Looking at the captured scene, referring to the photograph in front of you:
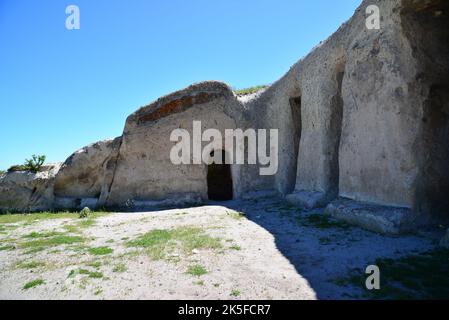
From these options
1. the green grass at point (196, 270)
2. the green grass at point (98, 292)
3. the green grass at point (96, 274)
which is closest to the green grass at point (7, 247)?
the green grass at point (96, 274)

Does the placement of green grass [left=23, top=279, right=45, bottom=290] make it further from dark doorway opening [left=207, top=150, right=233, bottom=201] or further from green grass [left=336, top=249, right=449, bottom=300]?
dark doorway opening [left=207, top=150, right=233, bottom=201]

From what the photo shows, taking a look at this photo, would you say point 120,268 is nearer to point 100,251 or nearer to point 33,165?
point 100,251

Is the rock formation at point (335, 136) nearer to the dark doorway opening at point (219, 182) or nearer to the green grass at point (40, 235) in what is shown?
the dark doorway opening at point (219, 182)

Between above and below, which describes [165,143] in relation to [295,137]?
below

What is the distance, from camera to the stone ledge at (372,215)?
18.1ft

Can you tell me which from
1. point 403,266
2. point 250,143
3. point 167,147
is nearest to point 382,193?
point 403,266

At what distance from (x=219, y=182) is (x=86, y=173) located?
246 inches

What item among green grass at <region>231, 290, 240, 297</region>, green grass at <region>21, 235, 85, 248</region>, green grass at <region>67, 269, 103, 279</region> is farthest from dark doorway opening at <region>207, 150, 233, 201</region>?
green grass at <region>231, 290, 240, 297</region>

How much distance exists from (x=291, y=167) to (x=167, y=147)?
486 centimetres

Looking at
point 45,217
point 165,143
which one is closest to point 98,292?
point 45,217

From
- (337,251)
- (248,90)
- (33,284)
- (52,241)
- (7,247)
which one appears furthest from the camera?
(248,90)

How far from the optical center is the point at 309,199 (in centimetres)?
886
